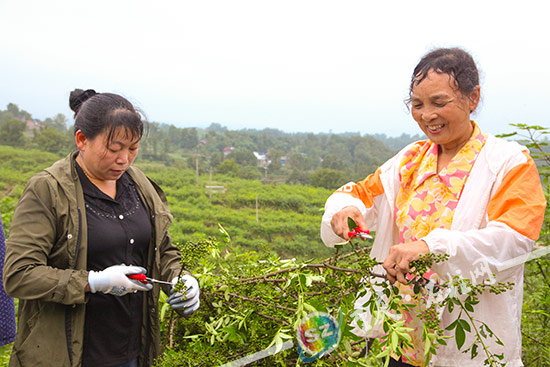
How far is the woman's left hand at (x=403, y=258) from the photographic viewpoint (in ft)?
3.71

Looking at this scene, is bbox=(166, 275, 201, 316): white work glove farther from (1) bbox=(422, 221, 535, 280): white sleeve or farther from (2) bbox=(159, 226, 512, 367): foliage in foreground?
(1) bbox=(422, 221, 535, 280): white sleeve

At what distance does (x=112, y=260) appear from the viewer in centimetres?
144

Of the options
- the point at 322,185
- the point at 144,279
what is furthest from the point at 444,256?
the point at 322,185

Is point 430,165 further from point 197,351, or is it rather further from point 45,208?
point 45,208

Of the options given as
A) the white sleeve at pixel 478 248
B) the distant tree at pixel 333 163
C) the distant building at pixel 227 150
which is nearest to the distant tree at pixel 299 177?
the distant tree at pixel 333 163

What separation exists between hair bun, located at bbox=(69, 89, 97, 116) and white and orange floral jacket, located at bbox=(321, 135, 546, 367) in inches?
46.0

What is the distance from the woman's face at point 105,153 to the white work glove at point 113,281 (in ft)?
1.01

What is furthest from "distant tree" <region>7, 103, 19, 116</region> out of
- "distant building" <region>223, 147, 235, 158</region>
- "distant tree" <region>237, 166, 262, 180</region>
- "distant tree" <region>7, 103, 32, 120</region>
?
"distant tree" <region>237, 166, 262, 180</region>

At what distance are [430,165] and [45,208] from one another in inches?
45.1

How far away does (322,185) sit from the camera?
955 inches

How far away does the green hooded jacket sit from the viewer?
1.27 metres

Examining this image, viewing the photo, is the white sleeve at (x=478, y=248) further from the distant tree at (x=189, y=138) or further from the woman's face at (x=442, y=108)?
the distant tree at (x=189, y=138)

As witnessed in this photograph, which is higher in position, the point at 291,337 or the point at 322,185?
the point at 291,337

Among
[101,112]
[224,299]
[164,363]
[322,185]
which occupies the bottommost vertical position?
[322,185]
